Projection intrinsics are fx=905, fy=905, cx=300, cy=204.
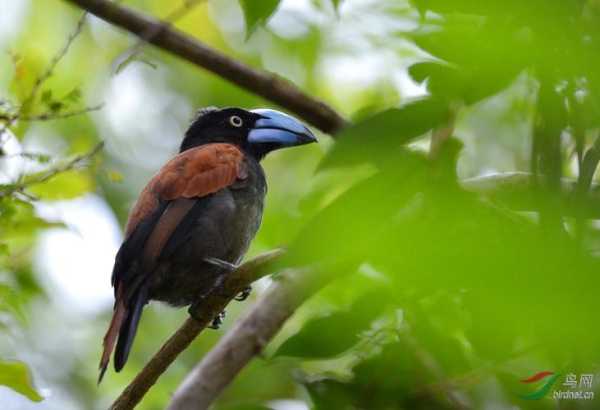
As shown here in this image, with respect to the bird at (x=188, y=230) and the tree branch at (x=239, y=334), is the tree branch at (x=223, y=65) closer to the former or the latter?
the tree branch at (x=239, y=334)

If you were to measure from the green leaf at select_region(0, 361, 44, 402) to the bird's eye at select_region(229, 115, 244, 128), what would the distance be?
269 centimetres

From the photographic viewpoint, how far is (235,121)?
194 inches

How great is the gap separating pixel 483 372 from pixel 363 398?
29 centimetres

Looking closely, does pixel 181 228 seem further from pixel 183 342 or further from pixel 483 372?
pixel 483 372

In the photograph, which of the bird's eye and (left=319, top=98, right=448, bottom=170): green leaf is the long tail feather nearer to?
the bird's eye

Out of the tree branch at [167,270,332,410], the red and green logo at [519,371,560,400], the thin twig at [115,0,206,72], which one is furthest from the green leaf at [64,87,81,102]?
the red and green logo at [519,371,560,400]

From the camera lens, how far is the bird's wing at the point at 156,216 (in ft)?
12.0

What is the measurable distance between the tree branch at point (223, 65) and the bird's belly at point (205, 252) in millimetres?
1695

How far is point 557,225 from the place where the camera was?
1100 millimetres

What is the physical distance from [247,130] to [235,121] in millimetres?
92

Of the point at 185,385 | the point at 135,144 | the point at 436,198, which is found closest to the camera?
the point at 436,198

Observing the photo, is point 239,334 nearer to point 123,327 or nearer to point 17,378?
point 17,378

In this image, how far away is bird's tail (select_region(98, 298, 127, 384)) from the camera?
3.36 metres

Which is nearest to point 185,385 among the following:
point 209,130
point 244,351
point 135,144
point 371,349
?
point 244,351
